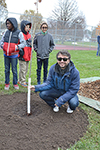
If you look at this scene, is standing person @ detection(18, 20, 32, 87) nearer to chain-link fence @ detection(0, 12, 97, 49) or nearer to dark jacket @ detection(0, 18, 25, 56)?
dark jacket @ detection(0, 18, 25, 56)

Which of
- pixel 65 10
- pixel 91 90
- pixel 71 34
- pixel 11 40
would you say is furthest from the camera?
pixel 65 10

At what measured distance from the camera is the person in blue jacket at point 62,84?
297 centimetres

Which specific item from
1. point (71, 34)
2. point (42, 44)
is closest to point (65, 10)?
point (71, 34)

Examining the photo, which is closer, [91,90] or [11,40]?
[11,40]

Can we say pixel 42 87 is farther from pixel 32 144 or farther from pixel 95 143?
pixel 95 143

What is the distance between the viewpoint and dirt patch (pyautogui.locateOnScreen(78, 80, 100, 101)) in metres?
4.31

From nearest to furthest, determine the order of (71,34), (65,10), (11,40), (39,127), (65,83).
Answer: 1. (39,127)
2. (65,83)
3. (11,40)
4. (71,34)
5. (65,10)

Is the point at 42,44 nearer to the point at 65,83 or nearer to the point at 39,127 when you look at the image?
the point at 65,83

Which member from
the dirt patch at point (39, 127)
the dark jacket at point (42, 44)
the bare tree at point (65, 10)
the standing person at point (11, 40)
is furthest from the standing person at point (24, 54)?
the bare tree at point (65, 10)

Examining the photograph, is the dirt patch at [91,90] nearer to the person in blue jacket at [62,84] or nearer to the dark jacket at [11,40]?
the person in blue jacket at [62,84]

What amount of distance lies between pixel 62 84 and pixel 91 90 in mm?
1716

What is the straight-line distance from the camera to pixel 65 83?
3.12m

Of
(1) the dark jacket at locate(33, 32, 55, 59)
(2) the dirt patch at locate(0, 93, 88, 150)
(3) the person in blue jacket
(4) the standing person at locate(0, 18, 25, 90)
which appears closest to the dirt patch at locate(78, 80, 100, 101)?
(2) the dirt patch at locate(0, 93, 88, 150)

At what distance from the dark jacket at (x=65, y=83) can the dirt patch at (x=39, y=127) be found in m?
0.39
